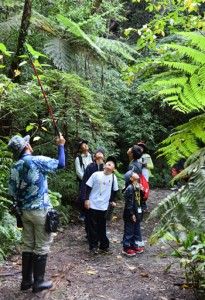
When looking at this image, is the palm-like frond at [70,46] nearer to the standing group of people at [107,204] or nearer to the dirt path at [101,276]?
the standing group of people at [107,204]

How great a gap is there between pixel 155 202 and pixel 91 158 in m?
3.16

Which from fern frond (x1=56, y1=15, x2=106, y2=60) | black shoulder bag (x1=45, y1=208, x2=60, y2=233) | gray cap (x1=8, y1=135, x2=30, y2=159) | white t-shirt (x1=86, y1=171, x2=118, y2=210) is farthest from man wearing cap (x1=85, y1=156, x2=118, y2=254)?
fern frond (x1=56, y1=15, x2=106, y2=60)

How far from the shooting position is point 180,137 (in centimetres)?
236

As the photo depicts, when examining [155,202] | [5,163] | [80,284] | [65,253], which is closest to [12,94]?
[5,163]

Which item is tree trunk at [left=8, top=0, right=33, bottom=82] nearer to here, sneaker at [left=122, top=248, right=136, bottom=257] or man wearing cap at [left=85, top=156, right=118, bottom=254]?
man wearing cap at [left=85, top=156, right=118, bottom=254]

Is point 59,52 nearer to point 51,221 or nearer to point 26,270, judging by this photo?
point 51,221

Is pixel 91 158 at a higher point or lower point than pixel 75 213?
higher

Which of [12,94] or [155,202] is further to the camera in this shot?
[155,202]

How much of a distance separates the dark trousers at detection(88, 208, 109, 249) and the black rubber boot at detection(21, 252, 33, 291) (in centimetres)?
167

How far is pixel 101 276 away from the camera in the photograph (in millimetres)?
4734

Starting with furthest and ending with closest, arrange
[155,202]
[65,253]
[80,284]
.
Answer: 1. [155,202]
2. [65,253]
3. [80,284]

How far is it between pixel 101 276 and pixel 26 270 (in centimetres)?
111

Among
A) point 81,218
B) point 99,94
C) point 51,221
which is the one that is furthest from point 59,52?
point 51,221

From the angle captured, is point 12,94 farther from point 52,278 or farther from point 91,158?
point 52,278
